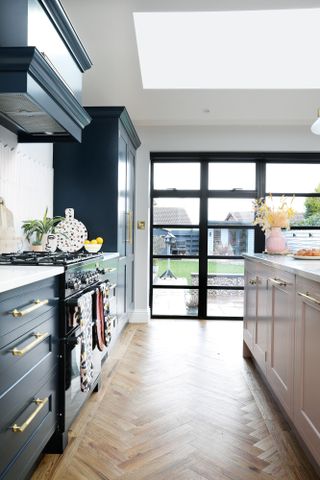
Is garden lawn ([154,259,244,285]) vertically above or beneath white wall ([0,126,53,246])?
beneath

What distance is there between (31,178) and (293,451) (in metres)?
2.52

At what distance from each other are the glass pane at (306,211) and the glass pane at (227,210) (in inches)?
14.7

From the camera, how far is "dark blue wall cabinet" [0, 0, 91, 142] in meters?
1.83

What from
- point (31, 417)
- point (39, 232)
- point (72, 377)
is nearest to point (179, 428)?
point (72, 377)

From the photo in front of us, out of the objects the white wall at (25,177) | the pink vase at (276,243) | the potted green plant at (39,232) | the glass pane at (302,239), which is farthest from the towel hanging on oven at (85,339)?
the glass pane at (302,239)

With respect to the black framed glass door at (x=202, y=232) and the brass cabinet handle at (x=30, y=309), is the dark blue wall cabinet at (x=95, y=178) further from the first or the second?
the brass cabinet handle at (x=30, y=309)

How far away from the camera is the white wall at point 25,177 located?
8.46ft

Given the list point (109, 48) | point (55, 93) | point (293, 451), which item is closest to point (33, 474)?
point (293, 451)

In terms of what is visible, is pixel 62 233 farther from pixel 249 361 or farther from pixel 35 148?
pixel 249 361

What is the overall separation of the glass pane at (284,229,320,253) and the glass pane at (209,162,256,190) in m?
0.80

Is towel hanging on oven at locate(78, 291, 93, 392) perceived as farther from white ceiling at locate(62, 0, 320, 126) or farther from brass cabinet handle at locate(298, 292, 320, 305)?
white ceiling at locate(62, 0, 320, 126)

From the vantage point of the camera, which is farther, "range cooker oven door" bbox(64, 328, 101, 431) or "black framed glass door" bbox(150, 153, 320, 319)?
"black framed glass door" bbox(150, 153, 320, 319)

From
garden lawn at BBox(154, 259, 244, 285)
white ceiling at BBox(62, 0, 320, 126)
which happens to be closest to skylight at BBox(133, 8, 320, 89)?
white ceiling at BBox(62, 0, 320, 126)

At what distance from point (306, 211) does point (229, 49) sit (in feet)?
7.60
